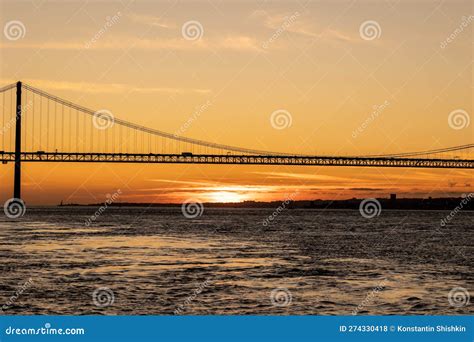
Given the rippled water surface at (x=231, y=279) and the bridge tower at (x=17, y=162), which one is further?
the bridge tower at (x=17, y=162)

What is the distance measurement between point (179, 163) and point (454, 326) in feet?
255

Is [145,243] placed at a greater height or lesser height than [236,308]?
greater

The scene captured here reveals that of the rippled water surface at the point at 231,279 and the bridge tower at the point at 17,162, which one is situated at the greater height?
the bridge tower at the point at 17,162

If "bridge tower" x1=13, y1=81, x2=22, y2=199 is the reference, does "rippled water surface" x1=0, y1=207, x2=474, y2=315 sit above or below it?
below

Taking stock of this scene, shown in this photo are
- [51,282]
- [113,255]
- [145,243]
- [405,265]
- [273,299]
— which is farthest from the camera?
[145,243]

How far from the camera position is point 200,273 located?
25.0m

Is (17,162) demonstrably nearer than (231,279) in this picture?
No

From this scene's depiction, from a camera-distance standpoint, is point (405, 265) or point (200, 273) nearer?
point (200, 273)

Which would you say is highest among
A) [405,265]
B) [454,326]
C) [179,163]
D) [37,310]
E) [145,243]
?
[179,163]

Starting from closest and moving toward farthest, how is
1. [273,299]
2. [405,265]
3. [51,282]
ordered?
[273,299], [51,282], [405,265]

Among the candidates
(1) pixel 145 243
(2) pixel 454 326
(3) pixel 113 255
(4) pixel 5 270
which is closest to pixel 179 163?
(1) pixel 145 243

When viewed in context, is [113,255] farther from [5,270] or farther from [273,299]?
[273,299]

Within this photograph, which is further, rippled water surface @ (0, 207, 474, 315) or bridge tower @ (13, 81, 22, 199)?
bridge tower @ (13, 81, 22, 199)

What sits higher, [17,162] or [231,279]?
[17,162]
